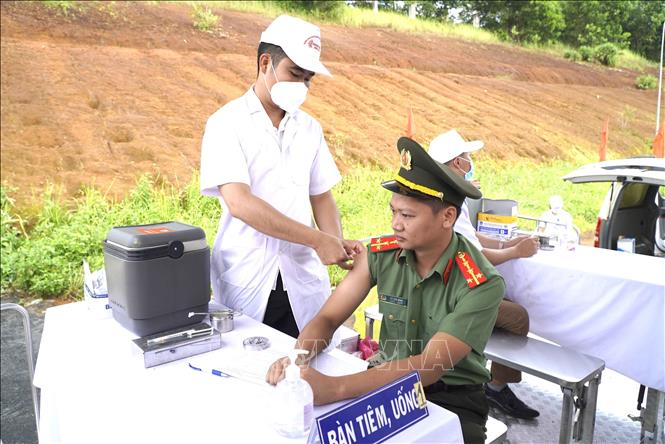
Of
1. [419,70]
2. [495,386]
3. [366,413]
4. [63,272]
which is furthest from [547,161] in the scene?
[366,413]

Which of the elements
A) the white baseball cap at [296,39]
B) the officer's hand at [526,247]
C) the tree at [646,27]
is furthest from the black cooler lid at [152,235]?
the tree at [646,27]

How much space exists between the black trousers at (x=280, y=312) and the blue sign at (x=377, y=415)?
0.85 metres

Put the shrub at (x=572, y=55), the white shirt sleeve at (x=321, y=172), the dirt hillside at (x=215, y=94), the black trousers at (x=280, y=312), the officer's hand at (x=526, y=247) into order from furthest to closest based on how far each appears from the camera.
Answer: the shrub at (x=572, y=55)
the dirt hillside at (x=215, y=94)
the officer's hand at (x=526, y=247)
the white shirt sleeve at (x=321, y=172)
the black trousers at (x=280, y=312)

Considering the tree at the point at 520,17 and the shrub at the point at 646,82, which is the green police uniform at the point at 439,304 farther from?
the shrub at the point at 646,82

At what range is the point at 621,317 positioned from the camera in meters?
2.41

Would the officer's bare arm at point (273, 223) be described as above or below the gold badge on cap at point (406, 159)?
below

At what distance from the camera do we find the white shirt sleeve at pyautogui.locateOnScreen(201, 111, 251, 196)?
5.77ft

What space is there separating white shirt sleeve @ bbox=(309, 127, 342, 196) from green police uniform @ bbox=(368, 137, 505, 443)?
1.80ft

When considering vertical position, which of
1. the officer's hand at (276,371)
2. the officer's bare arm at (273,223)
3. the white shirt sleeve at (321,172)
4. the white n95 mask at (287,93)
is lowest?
the officer's hand at (276,371)

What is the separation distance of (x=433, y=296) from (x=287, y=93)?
34.5 inches

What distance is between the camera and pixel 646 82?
8.27 m

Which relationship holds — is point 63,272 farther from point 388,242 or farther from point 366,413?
point 366,413

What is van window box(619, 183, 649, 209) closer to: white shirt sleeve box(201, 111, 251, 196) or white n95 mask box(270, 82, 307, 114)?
white n95 mask box(270, 82, 307, 114)

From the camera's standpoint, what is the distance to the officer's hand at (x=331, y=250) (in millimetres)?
1739
